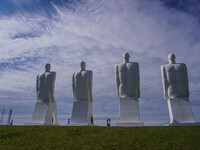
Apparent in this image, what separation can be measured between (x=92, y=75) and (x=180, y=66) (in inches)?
285

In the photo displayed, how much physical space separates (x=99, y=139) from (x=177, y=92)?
8253 millimetres

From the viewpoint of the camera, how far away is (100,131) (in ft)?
38.2

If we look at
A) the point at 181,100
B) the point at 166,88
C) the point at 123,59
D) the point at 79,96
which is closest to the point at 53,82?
the point at 79,96

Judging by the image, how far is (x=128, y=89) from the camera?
15930 mm

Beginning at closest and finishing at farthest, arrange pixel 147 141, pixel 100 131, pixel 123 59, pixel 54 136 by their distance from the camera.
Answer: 1. pixel 147 141
2. pixel 54 136
3. pixel 100 131
4. pixel 123 59

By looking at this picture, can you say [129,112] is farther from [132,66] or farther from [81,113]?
[81,113]

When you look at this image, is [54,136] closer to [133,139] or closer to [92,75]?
[133,139]

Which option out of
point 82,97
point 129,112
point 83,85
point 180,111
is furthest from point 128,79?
point 180,111

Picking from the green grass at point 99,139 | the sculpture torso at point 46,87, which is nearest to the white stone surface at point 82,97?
the sculpture torso at point 46,87

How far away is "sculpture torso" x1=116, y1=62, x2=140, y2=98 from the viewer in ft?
52.2

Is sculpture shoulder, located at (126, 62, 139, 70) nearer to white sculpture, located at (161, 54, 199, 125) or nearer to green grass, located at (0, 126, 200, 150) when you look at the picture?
white sculpture, located at (161, 54, 199, 125)

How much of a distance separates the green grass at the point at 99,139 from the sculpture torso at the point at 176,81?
4.49 m

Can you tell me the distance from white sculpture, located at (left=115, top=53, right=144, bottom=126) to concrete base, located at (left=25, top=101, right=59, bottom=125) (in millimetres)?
6429

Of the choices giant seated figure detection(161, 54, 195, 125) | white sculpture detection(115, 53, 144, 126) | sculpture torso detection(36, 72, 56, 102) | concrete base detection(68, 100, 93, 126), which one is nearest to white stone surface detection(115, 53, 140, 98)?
white sculpture detection(115, 53, 144, 126)
